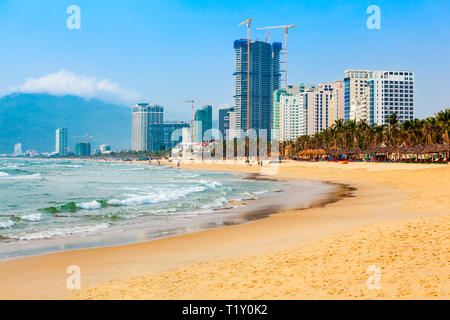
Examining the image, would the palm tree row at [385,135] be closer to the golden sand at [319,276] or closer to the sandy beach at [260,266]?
the sandy beach at [260,266]

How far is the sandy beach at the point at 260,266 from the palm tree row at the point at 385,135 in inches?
2678

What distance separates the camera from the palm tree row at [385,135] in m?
73.8

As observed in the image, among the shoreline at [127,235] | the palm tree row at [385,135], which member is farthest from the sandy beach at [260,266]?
the palm tree row at [385,135]

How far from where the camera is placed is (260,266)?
6828mm

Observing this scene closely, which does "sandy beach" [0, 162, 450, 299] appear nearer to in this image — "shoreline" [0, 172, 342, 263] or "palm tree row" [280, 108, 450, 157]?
"shoreline" [0, 172, 342, 263]

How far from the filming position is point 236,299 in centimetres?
505

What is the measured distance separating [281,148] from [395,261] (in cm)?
15658

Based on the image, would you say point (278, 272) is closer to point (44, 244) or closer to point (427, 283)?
point (427, 283)

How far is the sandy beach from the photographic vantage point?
17.5ft

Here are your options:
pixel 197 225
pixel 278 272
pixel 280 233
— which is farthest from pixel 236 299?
pixel 197 225

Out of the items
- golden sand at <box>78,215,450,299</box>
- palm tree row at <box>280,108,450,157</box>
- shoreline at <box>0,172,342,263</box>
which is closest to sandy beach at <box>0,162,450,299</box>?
golden sand at <box>78,215,450,299</box>

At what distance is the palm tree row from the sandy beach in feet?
223

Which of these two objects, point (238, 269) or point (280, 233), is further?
point (280, 233)

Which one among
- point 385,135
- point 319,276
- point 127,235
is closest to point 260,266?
point 319,276
